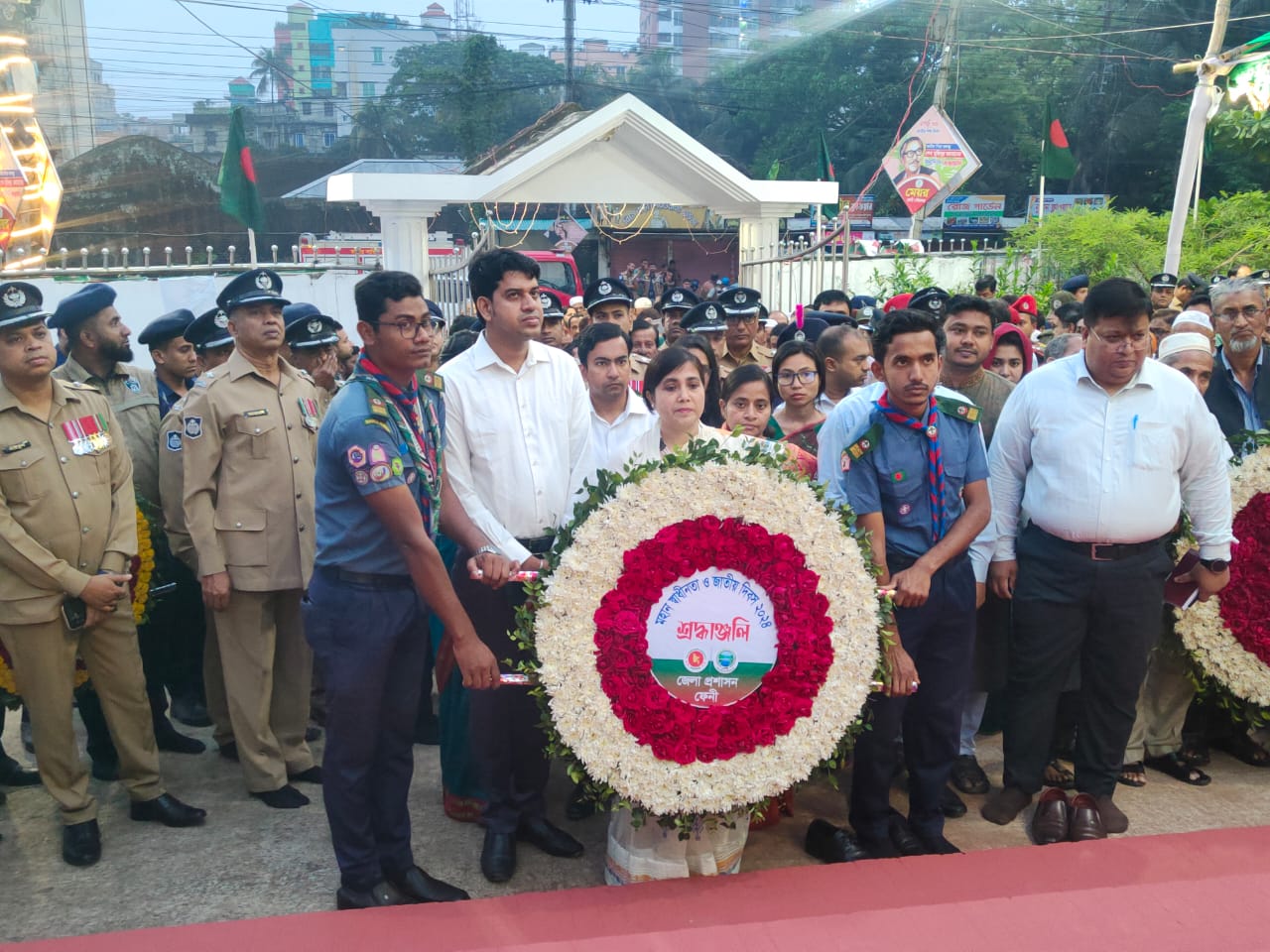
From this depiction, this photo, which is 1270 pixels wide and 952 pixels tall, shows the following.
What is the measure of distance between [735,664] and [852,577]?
1.50ft

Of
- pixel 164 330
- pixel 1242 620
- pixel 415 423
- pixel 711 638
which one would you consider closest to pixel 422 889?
pixel 711 638

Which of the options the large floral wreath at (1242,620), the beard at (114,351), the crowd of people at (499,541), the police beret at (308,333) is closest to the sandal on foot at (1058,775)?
the crowd of people at (499,541)

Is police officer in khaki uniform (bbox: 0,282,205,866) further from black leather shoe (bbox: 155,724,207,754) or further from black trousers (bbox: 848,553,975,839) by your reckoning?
black trousers (bbox: 848,553,975,839)

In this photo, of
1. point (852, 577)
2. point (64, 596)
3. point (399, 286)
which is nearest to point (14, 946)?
point (64, 596)

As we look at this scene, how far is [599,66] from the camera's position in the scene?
55.7 metres

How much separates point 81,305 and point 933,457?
360cm

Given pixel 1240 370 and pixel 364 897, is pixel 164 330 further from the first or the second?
pixel 1240 370

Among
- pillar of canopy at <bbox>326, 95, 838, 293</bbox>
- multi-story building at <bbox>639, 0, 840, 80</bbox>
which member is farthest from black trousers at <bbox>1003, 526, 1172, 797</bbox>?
multi-story building at <bbox>639, 0, 840, 80</bbox>

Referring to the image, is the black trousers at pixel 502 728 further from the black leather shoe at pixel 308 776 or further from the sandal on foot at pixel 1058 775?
the sandal on foot at pixel 1058 775

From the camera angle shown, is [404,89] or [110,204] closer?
[110,204]

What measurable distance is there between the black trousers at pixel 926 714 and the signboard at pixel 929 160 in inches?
523

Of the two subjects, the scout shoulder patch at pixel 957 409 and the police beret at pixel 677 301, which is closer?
the scout shoulder patch at pixel 957 409

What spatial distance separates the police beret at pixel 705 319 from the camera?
6680 millimetres

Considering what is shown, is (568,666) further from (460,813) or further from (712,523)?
(460,813)
